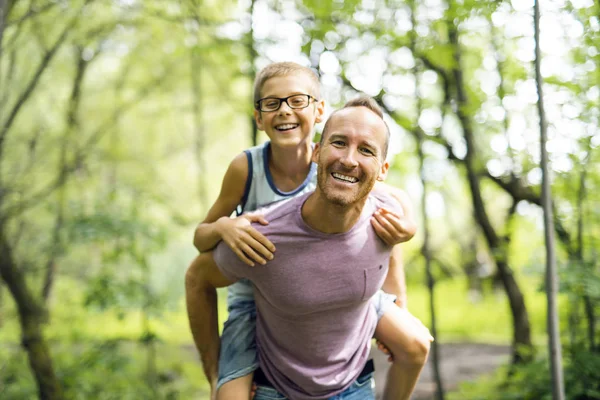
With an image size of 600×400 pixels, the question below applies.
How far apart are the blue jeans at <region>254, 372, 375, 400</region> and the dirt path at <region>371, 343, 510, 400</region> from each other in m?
4.51

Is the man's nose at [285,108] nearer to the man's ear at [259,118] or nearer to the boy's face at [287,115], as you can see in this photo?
the boy's face at [287,115]

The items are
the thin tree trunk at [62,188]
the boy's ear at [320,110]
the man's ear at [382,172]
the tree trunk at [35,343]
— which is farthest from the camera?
the thin tree trunk at [62,188]

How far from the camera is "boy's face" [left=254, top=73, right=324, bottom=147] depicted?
6.77ft

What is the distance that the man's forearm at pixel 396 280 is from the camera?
2.18 metres

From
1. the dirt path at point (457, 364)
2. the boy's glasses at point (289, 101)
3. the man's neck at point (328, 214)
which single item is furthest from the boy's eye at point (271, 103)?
the dirt path at point (457, 364)

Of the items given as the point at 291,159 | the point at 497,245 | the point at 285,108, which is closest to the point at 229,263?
the point at 291,159

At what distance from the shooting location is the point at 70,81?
25.0 ft

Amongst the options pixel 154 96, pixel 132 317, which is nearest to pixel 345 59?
pixel 154 96

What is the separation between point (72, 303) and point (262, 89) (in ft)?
19.3

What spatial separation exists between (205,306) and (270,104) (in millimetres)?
757

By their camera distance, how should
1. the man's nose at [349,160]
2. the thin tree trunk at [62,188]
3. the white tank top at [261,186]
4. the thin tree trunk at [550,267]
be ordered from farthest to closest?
the thin tree trunk at [62,188], the thin tree trunk at [550,267], the white tank top at [261,186], the man's nose at [349,160]

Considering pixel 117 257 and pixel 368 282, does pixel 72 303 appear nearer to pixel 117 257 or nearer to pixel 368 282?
pixel 117 257

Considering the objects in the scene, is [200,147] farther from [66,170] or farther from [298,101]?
[298,101]

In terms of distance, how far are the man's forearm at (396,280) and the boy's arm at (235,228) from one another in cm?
59
